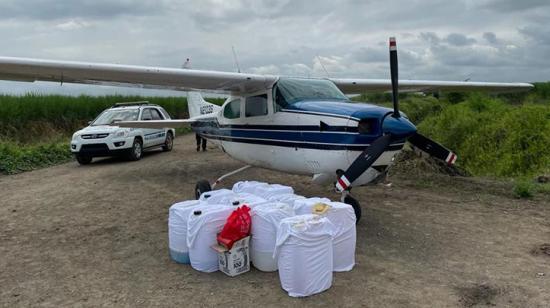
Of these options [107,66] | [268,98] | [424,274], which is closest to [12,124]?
[107,66]

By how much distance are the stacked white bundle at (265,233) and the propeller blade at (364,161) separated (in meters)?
1.03

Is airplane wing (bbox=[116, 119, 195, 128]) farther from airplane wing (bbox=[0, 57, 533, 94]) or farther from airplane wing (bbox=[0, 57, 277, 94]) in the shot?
airplane wing (bbox=[0, 57, 277, 94])

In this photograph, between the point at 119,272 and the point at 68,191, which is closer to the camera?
the point at 119,272

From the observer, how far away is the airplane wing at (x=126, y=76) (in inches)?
251

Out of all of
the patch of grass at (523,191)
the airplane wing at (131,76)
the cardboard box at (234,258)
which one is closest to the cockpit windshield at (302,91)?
the airplane wing at (131,76)

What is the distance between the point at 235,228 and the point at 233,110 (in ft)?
14.1

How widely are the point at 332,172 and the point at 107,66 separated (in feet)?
12.6

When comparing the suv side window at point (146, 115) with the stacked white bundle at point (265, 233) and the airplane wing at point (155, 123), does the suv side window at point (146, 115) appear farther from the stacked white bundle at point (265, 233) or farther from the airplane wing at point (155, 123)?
the stacked white bundle at point (265, 233)

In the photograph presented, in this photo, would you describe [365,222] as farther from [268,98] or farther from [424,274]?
[268,98]

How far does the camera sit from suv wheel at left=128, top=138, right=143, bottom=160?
1346 cm

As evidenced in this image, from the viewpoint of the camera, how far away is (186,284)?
4168 mm

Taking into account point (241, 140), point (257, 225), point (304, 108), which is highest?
point (304, 108)

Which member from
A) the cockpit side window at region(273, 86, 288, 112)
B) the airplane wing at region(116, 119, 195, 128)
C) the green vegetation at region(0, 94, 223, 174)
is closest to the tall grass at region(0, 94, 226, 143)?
the green vegetation at region(0, 94, 223, 174)

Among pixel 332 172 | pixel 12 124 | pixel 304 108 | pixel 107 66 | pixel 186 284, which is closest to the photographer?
pixel 186 284
